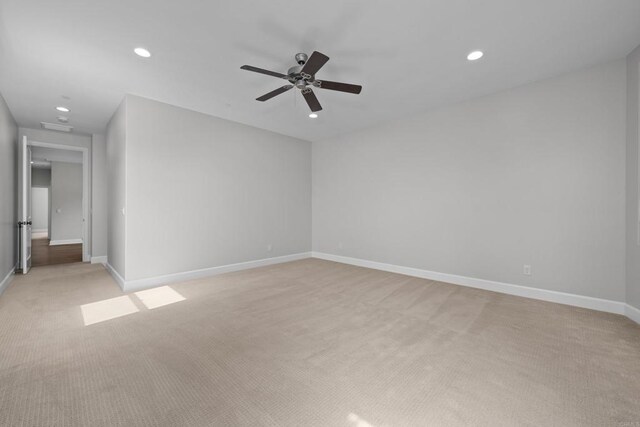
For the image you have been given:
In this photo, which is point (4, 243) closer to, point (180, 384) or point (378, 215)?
point (180, 384)

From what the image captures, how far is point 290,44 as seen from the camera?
2617 mm

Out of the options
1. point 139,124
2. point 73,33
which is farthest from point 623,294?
point 139,124

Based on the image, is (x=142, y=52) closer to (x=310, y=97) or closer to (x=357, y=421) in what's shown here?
(x=310, y=97)

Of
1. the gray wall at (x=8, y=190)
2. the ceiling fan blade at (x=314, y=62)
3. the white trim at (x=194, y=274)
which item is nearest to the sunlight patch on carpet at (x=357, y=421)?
the ceiling fan blade at (x=314, y=62)

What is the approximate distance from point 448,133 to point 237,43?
133 inches

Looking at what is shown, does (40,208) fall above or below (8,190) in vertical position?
below

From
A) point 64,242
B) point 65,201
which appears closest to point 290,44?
point 65,201

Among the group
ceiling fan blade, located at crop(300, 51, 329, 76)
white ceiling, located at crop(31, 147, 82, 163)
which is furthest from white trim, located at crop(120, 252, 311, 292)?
white ceiling, located at crop(31, 147, 82, 163)

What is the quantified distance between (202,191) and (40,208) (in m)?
13.7

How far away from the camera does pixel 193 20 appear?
2.29m

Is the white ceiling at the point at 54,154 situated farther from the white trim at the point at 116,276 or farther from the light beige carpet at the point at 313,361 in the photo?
the light beige carpet at the point at 313,361

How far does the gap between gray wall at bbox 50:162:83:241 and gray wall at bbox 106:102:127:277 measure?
19.3 ft

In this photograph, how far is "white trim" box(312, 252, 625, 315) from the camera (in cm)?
299

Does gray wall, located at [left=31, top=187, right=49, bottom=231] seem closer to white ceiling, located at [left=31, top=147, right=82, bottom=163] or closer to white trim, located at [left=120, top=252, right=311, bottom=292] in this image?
white ceiling, located at [left=31, top=147, right=82, bottom=163]
